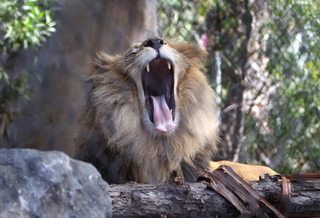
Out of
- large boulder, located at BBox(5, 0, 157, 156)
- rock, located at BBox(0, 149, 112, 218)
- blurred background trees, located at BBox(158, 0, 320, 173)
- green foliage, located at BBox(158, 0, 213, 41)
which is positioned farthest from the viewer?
large boulder, located at BBox(5, 0, 157, 156)

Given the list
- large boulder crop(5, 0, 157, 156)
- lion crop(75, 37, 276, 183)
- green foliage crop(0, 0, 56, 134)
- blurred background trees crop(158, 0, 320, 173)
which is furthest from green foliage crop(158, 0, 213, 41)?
green foliage crop(0, 0, 56, 134)

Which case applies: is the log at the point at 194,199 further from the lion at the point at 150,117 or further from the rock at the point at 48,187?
the lion at the point at 150,117

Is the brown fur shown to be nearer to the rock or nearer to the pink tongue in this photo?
the pink tongue

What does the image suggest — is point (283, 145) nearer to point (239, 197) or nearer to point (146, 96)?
point (146, 96)

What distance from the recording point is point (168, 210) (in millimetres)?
1008

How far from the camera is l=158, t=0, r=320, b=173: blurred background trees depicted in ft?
5.79

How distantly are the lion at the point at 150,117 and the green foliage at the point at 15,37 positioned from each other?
1.89ft

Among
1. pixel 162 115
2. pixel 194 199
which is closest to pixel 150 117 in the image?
pixel 162 115

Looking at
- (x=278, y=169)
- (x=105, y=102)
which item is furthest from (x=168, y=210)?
(x=278, y=169)

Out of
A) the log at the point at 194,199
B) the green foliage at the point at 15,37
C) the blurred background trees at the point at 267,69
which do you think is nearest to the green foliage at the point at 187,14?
the blurred background trees at the point at 267,69

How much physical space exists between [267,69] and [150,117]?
3.00 ft

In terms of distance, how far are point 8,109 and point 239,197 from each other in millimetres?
1907

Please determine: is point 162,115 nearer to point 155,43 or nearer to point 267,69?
point 155,43

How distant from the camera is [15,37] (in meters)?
2.13
